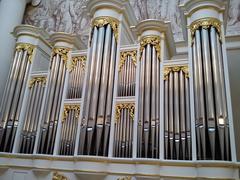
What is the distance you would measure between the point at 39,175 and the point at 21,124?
4.05 feet

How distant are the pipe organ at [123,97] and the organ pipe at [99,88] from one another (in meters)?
0.02

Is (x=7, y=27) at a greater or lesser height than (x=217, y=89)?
greater

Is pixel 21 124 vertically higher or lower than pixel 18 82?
lower

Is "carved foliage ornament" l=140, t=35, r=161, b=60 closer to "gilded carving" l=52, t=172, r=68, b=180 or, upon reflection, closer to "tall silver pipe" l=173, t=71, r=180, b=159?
"tall silver pipe" l=173, t=71, r=180, b=159

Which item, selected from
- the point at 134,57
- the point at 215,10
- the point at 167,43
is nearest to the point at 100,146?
the point at 134,57

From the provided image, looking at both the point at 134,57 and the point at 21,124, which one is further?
the point at 21,124

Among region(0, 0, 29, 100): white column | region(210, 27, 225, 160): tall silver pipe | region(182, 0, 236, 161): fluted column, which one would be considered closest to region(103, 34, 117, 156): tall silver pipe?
region(182, 0, 236, 161): fluted column

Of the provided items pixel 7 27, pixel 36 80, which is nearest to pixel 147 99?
pixel 36 80

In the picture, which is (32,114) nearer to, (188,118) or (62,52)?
(62,52)

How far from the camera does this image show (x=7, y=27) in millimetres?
8359

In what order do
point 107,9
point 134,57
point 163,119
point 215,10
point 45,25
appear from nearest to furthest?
point 163,119
point 215,10
point 134,57
point 107,9
point 45,25

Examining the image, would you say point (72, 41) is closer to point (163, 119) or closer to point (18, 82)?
point (18, 82)

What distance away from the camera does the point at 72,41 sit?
257 inches

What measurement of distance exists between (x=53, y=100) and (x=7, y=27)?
12.2ft
